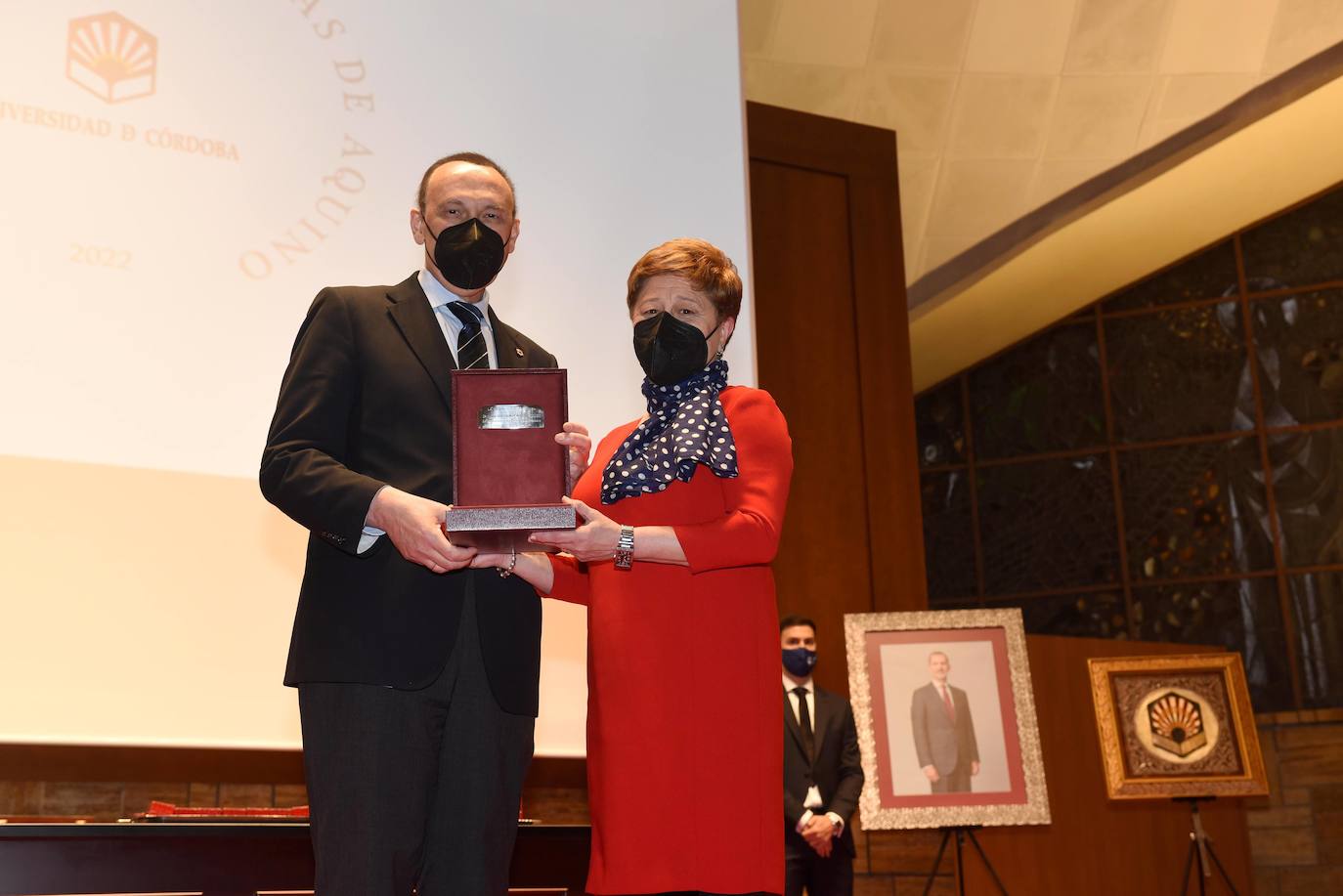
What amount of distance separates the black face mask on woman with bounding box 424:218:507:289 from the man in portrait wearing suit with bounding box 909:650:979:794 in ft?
11.3

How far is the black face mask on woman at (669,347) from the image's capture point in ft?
5.86

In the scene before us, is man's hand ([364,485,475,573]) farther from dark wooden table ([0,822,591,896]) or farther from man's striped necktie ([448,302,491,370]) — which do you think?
dark wooden table ([0,822,591,896])

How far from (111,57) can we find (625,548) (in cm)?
203

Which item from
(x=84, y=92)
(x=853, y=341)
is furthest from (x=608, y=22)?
(x=853, y=341)

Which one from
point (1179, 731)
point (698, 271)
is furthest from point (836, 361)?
point (698, 271)

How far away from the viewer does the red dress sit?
5.41ft

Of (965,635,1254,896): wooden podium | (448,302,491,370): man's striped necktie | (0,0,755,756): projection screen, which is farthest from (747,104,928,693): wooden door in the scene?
(448,302,491,370): man's striped necktie

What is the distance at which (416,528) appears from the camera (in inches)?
60.2

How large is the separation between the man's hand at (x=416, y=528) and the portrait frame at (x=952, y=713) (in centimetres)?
342

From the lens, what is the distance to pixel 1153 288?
827 centimetres

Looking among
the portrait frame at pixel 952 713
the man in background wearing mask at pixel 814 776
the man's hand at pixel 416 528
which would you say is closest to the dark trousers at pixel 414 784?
the man's hand at pixel 416 528

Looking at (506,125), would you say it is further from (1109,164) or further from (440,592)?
(1109,164)

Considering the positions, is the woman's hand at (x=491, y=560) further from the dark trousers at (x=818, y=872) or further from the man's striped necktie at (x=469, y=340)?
the dark trousers at (x=818, y=872)

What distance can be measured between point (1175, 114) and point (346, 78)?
203 inches
